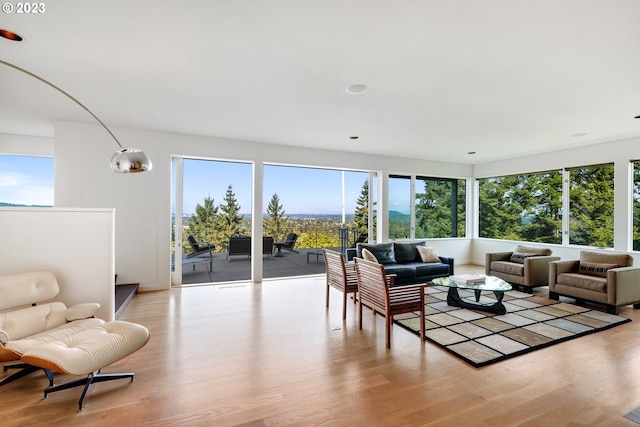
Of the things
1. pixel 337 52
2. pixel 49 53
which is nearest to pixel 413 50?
pixel 337 52

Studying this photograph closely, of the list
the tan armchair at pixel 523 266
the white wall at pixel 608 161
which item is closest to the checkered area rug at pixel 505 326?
the tan armchair at pixel 523 266

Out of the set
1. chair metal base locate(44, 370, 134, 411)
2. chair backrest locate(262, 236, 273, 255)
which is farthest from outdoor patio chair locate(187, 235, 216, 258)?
chair metal base locate(44, 370, 134, 411)

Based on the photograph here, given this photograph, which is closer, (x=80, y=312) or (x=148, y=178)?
(x=80, y=312)

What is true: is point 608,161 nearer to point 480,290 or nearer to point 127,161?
point 480,290

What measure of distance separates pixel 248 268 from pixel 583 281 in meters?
6.13

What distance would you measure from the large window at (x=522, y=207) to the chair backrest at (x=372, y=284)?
5391mm

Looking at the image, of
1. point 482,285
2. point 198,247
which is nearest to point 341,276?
point 482,285

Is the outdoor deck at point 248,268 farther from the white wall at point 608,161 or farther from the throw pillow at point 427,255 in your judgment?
the white wall at point 608,161

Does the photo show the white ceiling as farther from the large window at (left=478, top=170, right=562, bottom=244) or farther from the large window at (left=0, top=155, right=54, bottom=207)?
the large window at (left=478, top=170, right=562, bottom=244)

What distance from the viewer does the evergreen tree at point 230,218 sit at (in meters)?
6.48

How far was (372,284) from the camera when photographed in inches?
131

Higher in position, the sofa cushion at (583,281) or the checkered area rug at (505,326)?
the sofa cushion at (583,281)

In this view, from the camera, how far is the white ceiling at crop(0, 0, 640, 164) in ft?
6.88

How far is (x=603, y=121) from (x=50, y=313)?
7.02 meters
